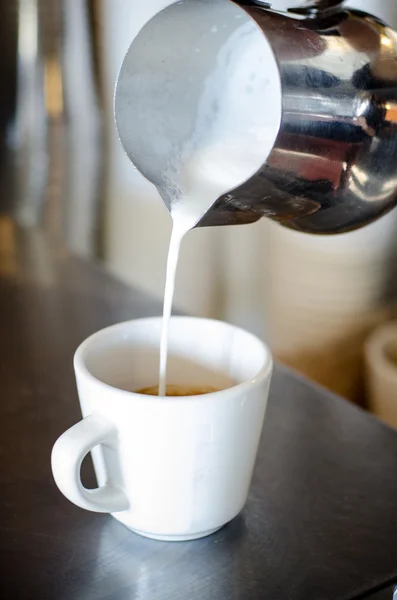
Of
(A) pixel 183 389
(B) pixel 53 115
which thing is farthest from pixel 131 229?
(A) pixel 183 389

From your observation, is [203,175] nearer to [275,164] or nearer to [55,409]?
[275,164]

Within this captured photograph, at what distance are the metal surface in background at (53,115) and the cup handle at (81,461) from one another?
1.38 feet

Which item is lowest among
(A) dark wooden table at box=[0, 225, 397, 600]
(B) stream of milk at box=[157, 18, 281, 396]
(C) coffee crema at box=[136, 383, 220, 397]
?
(A) dark wooden table at box=[0, 225, 397, 600]

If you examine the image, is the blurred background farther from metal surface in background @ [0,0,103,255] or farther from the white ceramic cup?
the white ceramic cup

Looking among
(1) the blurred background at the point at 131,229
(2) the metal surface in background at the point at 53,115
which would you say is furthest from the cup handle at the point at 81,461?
(2) the metal surface in background at the point at 53,115

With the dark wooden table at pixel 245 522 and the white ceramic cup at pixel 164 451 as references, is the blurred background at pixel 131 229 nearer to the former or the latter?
the dark wooden table at pixel 245 522

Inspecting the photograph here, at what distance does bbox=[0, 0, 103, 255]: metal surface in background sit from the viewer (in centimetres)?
65

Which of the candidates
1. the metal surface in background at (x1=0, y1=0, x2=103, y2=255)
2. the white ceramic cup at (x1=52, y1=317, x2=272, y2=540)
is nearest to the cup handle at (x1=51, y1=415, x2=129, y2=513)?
the white ceramic cup at (x1=52, y1=317, x2=272, y2=540)

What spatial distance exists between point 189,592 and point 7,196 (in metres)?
0.55

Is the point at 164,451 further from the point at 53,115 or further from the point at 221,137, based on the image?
the point at 53,115

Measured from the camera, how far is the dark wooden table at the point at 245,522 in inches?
10.4

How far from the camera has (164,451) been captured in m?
0.27

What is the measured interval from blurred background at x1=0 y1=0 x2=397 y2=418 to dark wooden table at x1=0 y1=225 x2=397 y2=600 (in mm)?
137

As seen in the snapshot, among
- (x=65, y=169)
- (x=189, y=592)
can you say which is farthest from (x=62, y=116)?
(x=189, y=592)
